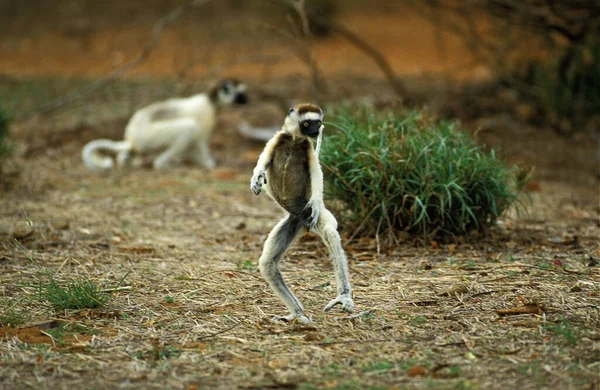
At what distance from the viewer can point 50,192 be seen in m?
7.91

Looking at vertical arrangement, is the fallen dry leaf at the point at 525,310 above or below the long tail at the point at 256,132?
below

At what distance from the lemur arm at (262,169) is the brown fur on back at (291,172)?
29 millimetres

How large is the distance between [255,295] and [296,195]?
0.77 m

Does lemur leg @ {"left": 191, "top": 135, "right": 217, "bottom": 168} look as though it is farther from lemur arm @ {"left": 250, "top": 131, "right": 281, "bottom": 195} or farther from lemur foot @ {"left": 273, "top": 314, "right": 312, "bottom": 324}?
lemur foot @ {"left": 273, "top": 314, "right": 312, "bottom": 324}

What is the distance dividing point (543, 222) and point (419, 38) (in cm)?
1487

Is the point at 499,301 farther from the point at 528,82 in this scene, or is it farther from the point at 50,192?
the point at 528,82

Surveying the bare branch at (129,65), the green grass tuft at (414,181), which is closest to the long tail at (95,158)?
the bare branch at (129,65)

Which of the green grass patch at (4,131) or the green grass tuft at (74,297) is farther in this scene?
the green grass patch at (4,131)

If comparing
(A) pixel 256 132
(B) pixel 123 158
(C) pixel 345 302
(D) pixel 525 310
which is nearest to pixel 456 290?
(D) pixel 525 310

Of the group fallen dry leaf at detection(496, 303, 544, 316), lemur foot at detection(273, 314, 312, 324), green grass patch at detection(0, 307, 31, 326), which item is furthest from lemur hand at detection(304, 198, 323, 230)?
green grass patch at detection(0, 307, 31, 326)

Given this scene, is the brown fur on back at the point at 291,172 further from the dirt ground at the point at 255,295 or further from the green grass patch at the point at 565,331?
the green grass patch at the point at 565,331

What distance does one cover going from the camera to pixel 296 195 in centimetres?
441

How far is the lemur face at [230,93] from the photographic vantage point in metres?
10.1

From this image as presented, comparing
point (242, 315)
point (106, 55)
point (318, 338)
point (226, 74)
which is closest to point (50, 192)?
point (242, 315)
